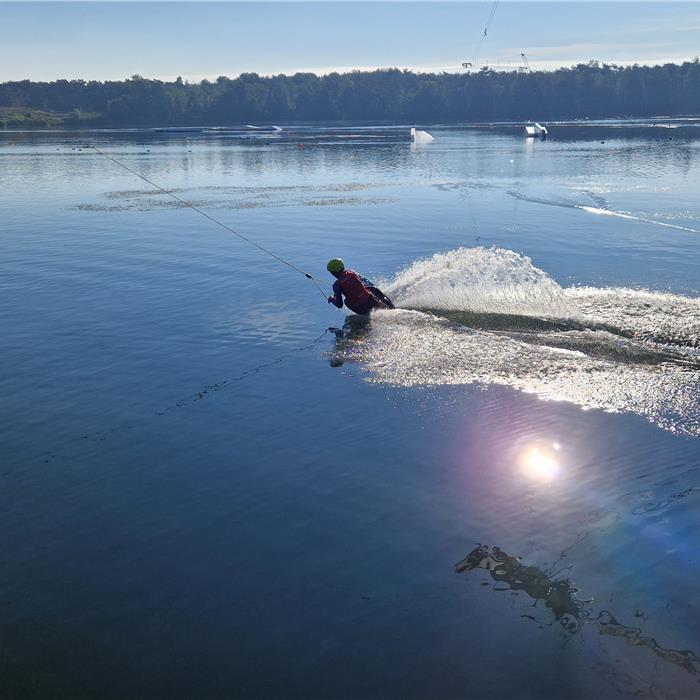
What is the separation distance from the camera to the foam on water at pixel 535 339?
1452 cm

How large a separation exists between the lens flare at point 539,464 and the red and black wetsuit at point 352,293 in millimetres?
8848

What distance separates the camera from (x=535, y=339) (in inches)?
683

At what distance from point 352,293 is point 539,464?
9508 millimetres

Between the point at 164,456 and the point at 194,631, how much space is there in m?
4.80

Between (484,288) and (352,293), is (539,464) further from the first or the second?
(484,288)

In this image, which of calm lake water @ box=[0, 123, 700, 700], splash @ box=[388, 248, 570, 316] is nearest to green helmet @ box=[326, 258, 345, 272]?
calm lake water @ box=[0, 123, 700, 700]

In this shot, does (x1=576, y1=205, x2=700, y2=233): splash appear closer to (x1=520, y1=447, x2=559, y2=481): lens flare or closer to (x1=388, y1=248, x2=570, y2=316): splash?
(x1=388, y1=248, x2=570, y2=316): splash

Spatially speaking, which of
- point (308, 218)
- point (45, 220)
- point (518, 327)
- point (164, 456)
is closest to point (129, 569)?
point (164, 456)

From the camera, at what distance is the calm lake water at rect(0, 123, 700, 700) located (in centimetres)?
806

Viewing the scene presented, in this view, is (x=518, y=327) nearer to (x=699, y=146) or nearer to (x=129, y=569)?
(x=129, y=569)

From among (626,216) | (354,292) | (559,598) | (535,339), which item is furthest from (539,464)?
(626,216)

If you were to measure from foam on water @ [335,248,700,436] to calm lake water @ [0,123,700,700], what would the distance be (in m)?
0.09

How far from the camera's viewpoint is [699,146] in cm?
8650

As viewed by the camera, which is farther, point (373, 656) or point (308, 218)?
point (308, 218)
